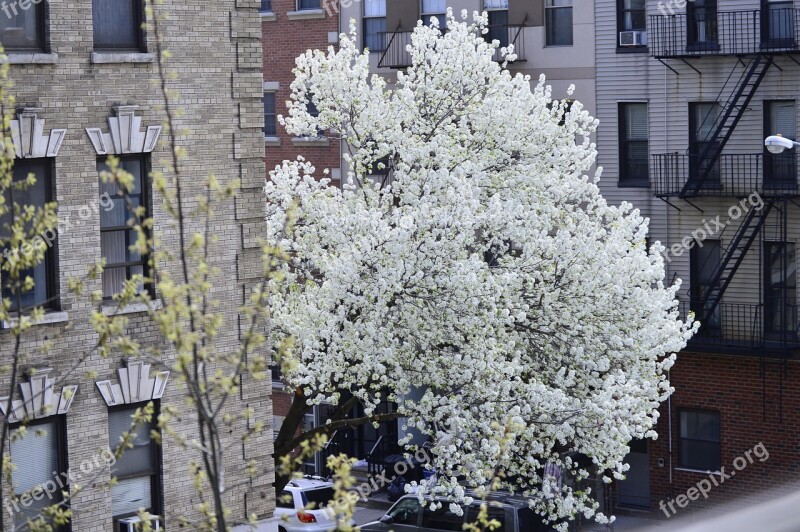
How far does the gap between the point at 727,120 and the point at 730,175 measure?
1.17m

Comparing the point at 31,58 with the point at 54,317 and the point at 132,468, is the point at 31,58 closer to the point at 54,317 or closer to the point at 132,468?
the point at 54,317

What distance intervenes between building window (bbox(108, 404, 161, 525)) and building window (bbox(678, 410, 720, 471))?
51.8ft

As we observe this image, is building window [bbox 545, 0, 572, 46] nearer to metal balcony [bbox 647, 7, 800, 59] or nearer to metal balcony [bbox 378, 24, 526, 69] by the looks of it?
metal balcony [bbox 378, 24, 526, 69]

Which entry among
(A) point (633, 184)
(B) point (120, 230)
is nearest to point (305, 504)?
(A) point (633, 184)

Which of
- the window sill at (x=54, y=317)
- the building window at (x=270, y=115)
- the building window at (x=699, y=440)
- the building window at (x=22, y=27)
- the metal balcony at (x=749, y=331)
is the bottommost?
the building window at (x=699, y=440)

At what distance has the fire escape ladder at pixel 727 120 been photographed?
26984 mm

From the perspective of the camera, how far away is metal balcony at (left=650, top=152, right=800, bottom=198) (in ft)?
89.3

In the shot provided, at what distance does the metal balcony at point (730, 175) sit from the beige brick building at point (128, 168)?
1417 centimetres

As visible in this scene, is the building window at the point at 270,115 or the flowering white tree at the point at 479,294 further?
the building window at the point at 270,115

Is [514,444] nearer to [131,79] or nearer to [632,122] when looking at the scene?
[131,79]

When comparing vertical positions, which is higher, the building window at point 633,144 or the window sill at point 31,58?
the window sill at point 31,58

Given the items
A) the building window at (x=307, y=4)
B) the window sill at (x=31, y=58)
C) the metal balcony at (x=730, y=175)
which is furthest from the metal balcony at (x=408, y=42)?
the window sill at (x=31, y=58)

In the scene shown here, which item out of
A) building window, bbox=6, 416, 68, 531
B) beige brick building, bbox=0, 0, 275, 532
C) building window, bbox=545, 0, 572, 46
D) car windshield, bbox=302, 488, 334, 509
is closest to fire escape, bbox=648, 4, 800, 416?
building window, bbox=545, 0, 572, 46

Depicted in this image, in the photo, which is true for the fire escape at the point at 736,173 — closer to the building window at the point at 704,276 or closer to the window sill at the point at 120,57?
the building window at the point at 704,276
